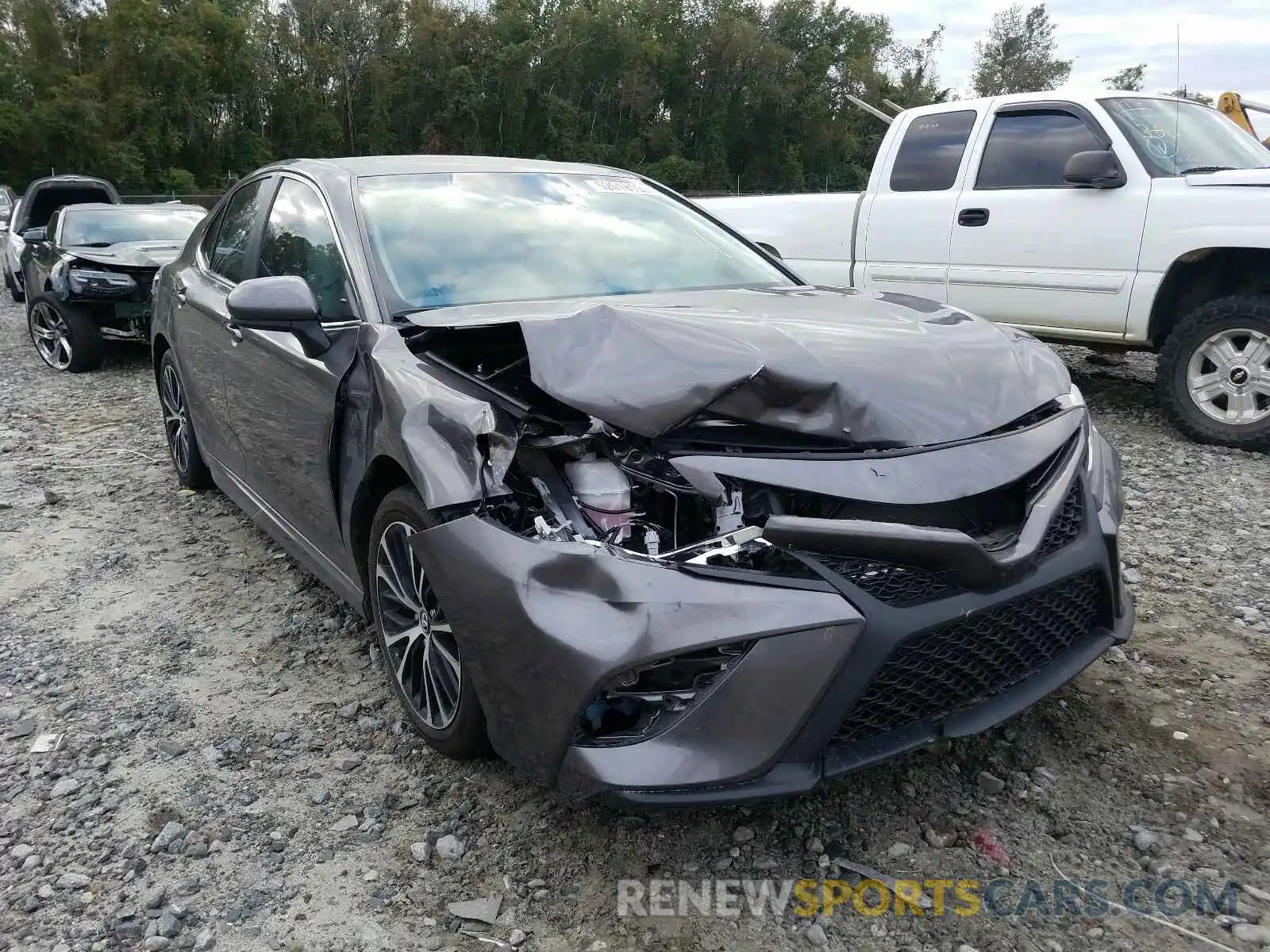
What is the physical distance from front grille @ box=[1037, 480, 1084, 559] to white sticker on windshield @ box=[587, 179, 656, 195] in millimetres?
2198

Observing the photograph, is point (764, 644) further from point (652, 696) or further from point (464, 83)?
point (464, 83)

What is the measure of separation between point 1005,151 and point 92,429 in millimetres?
6380

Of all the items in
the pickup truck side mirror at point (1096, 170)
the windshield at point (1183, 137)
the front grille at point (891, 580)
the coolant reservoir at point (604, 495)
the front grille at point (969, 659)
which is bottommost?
the front grille at point (969, 659)

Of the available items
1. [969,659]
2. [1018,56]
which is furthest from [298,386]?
[1018,56]

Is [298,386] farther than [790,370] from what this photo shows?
Yes

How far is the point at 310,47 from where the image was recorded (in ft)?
158

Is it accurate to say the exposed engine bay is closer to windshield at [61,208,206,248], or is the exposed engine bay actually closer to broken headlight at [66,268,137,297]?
broken headlight at [66,268,137,297]

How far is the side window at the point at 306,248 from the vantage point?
10.4 ft

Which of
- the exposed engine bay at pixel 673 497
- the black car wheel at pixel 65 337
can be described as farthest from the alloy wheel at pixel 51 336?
the exposed engine bay at pixel 673 497

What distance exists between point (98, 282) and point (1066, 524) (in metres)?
8.67

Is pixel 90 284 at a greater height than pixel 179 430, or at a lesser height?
greater

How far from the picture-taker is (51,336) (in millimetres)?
9117

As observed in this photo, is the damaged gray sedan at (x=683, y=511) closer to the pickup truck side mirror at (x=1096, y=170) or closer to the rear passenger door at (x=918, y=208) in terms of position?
the pickup truck side mirror at (x=1096, y=170)

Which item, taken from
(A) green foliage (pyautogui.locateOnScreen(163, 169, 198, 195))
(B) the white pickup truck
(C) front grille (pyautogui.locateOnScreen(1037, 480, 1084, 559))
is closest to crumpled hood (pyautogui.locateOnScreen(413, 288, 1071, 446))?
(C) front grille (pyautogui.locateOnScreen(1037, 480, 1084, 559))
